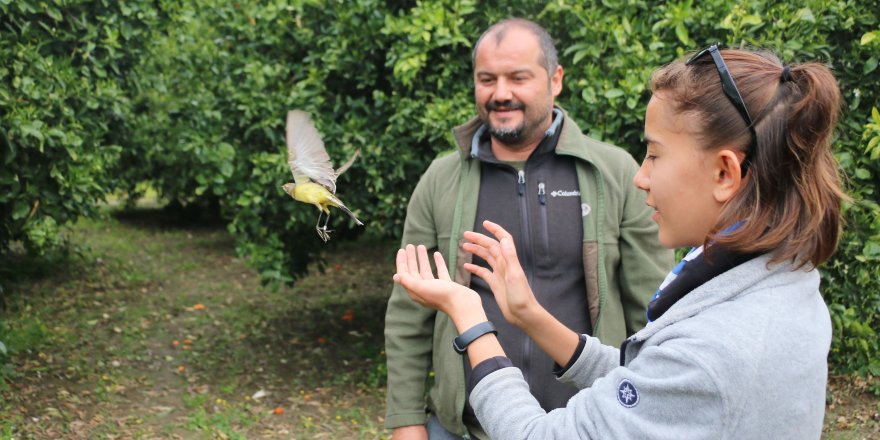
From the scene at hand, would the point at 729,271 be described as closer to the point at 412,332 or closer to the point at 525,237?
the point at 525,237

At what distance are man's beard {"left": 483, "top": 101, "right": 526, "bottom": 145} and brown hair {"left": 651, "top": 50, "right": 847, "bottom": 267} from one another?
157cm

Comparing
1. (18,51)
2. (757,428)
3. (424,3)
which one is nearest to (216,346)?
(18,51)

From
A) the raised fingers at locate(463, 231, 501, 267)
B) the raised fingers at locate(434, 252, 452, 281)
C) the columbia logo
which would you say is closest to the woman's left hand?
the raised fingers at locate(434, 252, 452, 281)

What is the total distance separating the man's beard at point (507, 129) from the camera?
3303 millimetres

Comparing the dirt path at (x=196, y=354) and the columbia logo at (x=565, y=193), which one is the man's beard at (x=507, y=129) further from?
the dirt path at (x=196, y=354)

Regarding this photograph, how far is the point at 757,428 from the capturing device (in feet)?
5.13

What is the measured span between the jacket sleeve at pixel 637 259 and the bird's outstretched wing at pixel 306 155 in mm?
1188

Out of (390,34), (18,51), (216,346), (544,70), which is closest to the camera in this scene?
(544,70)

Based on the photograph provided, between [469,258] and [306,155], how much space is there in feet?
2.47

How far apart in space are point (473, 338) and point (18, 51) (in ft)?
15.1

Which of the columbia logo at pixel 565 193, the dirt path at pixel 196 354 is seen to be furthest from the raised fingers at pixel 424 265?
the dirt path at pixel 196 354

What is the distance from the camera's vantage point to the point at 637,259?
3.22 m

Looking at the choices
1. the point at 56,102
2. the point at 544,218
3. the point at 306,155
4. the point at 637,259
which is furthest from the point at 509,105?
the point at 56,102

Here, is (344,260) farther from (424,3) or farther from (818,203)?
(818,203)
